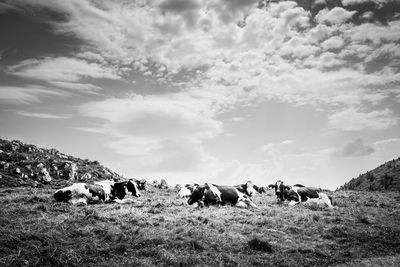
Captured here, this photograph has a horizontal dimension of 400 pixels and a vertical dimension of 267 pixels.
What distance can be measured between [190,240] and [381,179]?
48.7 m

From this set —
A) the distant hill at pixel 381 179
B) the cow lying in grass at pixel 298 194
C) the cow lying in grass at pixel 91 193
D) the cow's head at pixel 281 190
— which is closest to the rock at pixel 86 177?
the cow lying in grass at pixel 91 193

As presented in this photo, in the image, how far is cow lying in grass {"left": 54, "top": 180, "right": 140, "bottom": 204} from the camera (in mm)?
19094

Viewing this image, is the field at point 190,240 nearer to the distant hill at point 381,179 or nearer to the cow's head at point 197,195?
the cow's head at point 197,195

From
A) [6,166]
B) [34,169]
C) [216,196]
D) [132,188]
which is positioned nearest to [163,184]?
[34,169]

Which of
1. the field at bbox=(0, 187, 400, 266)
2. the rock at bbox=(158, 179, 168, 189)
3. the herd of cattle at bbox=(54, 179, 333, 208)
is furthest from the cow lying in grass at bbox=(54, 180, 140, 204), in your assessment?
the rock at bbox=(158, 179, 168, 189)

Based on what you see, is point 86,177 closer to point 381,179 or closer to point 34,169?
point 34,169

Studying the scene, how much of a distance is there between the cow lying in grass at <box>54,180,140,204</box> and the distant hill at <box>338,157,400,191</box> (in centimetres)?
3746

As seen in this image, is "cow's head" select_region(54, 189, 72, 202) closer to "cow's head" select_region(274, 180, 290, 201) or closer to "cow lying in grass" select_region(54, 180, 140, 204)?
"cow lying in grass" select_region(54, 180, 140, 204)

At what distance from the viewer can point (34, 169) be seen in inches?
1377

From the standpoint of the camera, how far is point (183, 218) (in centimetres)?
1462

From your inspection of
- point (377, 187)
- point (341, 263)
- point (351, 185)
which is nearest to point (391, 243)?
point (341, 263)

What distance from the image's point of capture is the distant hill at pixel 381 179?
45.4 m

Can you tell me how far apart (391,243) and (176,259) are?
8.90 meters

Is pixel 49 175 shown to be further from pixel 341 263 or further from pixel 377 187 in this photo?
pixel 377 187
